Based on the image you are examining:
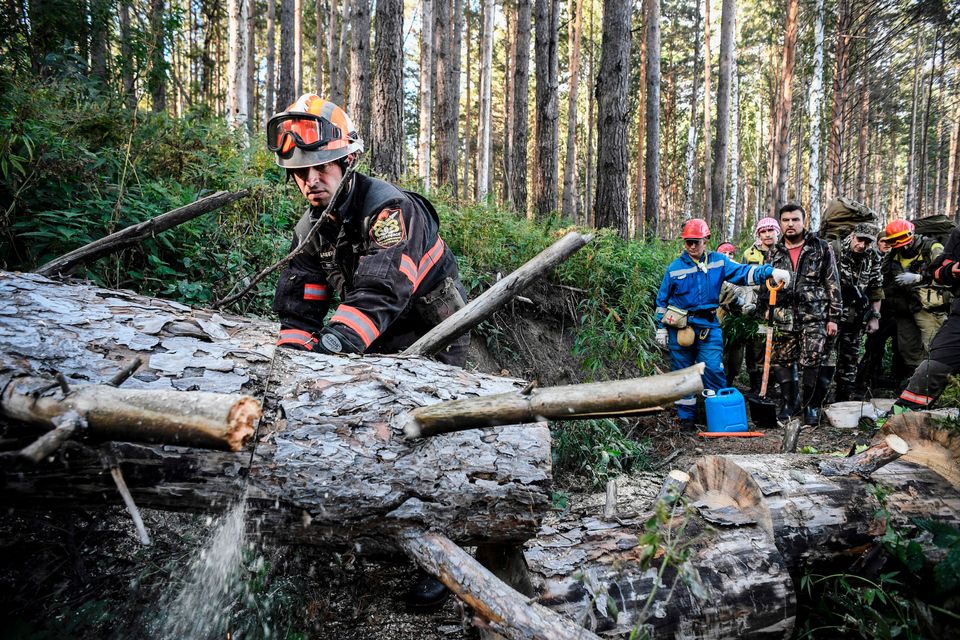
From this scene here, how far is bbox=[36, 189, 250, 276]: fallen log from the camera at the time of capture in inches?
99.2

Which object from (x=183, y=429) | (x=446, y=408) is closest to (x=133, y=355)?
(x=183, y=429)

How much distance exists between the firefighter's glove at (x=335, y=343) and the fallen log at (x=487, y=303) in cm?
23

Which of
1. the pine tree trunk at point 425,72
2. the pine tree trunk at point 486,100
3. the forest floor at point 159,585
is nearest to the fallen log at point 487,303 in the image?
the forest floor at point 159,585

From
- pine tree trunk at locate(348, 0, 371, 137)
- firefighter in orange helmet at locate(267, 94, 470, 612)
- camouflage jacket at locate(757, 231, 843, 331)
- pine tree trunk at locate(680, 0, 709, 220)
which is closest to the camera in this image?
firefighter in orange helmet at locate(267, 94, 470, 612)

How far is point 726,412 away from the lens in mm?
5285

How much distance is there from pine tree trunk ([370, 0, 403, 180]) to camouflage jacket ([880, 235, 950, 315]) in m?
A: 6.52

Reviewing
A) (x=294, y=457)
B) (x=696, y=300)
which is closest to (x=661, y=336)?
(x=696, y=300)

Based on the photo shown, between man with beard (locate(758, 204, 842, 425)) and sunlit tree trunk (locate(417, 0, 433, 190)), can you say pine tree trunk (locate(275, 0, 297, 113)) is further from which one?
man with beard (locate(758, 204, 842, 425))

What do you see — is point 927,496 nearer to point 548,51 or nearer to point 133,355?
point 133,355

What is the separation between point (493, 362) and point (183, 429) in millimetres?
4055

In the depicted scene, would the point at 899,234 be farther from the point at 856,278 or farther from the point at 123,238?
the point at 123,238

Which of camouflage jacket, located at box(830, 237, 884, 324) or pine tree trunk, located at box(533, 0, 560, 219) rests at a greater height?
pine tree trunk, located at box(533, 0, 560, 219)

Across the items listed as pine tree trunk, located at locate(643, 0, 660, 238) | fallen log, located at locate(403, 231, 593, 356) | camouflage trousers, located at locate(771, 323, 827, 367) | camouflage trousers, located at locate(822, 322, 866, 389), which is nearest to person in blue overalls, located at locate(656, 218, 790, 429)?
camouflage trousers, located at locate(771, 323, 827, 367)

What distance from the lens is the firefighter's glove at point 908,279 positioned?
6.71m
